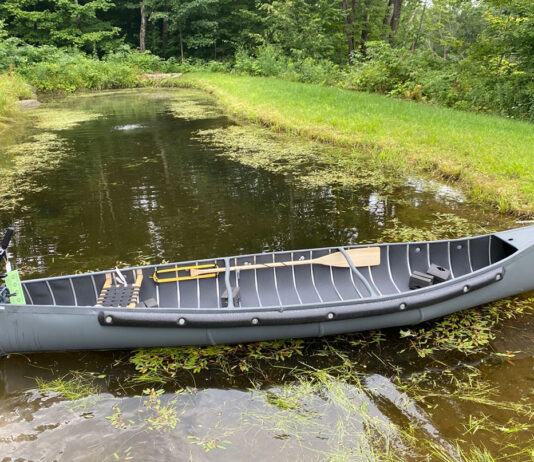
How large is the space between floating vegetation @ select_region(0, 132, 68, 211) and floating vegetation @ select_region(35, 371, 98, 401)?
5.98m

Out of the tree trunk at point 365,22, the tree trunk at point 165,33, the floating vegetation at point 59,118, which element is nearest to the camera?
the floating vegetation at point 59,118

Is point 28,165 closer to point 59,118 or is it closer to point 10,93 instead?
point 59,118

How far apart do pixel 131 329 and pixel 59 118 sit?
17.5m

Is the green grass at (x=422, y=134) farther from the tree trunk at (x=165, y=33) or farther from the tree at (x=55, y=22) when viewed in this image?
the tree trunk at (x=165, y=33)

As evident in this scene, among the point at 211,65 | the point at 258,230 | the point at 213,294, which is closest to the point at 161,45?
the point at 211,65

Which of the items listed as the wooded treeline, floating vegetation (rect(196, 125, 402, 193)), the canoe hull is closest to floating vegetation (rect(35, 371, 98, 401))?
the canoe hull

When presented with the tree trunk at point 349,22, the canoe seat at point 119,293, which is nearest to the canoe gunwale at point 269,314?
the canoe seat at point 119,293

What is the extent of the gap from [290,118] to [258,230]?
834 centimetres

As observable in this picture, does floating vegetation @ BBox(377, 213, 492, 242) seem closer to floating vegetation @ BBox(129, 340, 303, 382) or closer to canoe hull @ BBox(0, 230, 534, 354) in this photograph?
canoe hull @ BBox(0, 230, 534, 354)

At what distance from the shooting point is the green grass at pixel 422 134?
9078mm

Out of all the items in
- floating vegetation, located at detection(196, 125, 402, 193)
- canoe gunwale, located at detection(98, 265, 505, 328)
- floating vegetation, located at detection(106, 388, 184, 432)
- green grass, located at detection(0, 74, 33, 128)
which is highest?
canoe gunwale, located at detection(98, 265, 505, 328)

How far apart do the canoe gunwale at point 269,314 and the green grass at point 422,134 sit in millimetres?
4675

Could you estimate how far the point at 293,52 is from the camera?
28484 millimetres

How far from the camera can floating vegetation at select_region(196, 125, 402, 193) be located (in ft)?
34.4
